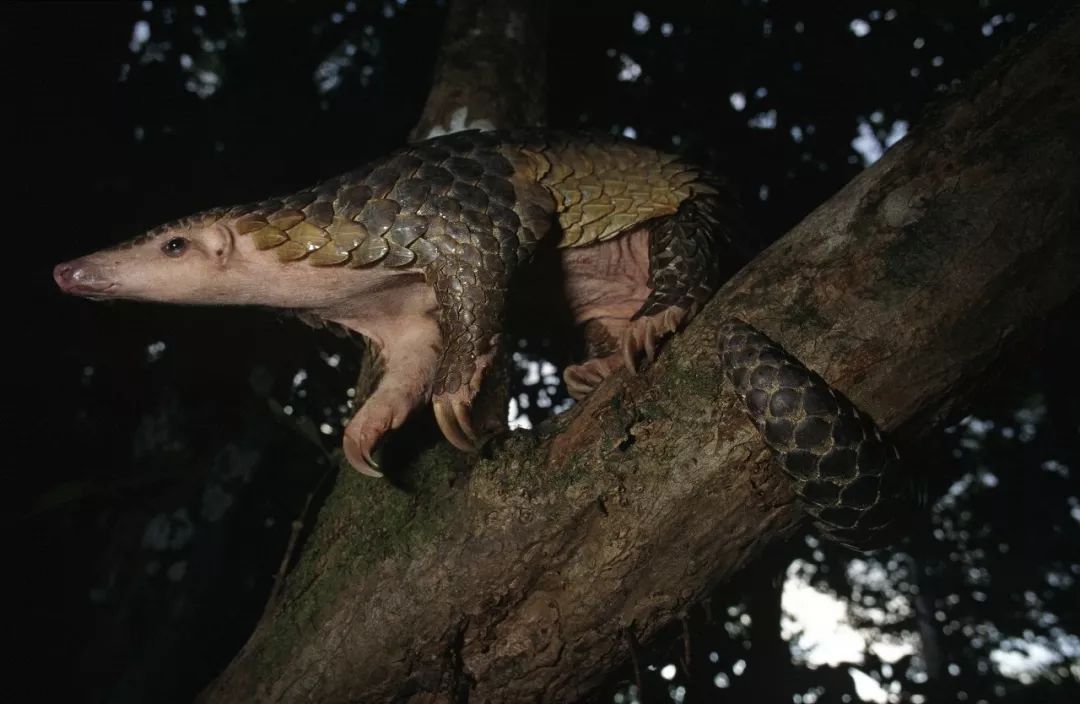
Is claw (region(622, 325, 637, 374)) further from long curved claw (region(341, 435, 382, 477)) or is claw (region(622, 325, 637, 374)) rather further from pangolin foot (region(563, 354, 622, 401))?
long curved claw (region(341, 435, 382, 477))

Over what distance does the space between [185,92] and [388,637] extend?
155 inches

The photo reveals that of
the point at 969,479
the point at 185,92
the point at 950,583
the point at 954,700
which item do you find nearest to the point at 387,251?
the point at 185,92

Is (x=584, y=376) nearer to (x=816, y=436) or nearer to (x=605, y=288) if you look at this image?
(x=605, y=288)

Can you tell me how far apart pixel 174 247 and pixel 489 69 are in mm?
1868

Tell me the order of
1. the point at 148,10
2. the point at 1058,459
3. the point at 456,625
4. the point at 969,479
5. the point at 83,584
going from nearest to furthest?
the point at 456,625, the point at 83,584, the point at 148,10, the point at 1058,459, the point at 969,479

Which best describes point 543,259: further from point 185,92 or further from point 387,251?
point 185,92

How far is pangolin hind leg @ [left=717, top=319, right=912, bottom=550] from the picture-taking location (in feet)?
4.56

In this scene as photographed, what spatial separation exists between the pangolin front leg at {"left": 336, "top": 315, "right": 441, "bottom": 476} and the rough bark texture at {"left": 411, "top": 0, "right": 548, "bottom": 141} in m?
1.26

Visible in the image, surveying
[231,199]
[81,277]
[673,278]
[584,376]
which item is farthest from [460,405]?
[231,199]

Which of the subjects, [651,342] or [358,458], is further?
[358,458]

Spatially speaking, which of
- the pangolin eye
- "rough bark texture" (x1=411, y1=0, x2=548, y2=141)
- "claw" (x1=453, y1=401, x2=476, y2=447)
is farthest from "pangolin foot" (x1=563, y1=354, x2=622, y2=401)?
"rough bark texture" (x1=411, y1=0, x2=548, y2=141)

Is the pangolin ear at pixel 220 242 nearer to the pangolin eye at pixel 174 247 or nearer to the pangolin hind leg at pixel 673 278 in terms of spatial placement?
the pangolin eye at pixel 174 247

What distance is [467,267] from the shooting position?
168 cm

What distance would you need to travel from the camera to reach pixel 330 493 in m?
2.36
